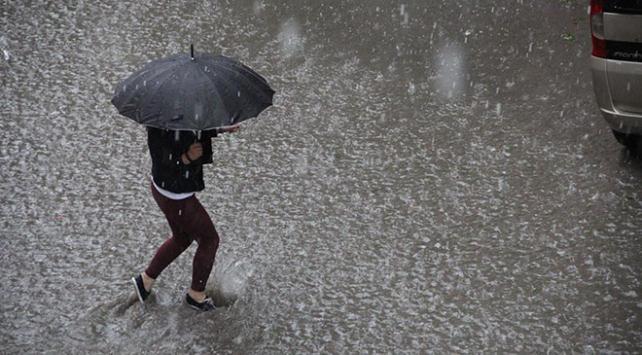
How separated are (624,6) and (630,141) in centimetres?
115

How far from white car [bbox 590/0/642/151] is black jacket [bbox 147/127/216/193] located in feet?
10.0

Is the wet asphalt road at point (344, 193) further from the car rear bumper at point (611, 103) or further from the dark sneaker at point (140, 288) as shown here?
the car rear bumper at point (611, 103)

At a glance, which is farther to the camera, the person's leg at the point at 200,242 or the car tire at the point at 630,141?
the car tire at the point at 630,141

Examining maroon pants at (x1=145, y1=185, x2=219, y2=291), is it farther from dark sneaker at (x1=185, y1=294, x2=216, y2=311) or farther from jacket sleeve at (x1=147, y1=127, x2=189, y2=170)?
jacket sleeve at (x1=147, y1=127, x2=189, y2=170)

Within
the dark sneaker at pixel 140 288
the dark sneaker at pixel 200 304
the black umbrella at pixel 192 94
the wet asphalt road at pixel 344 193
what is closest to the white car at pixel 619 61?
the wet asphalt road at pixel 344 193

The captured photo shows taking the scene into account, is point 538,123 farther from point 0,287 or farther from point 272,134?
point 0,287

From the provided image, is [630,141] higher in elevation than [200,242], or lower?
lower

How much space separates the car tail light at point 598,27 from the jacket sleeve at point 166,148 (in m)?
3.28

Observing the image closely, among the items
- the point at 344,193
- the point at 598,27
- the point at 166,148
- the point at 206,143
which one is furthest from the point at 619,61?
the point at 166,148

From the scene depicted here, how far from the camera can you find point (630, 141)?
282 inches

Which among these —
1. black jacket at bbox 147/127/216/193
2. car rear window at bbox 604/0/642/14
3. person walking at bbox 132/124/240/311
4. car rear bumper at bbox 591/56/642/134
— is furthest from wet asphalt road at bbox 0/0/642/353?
car rear window at bbox 604/0/642/14

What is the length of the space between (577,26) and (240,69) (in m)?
5.38

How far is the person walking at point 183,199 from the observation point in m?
5.16

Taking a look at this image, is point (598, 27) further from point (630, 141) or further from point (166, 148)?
point (166, 148)
